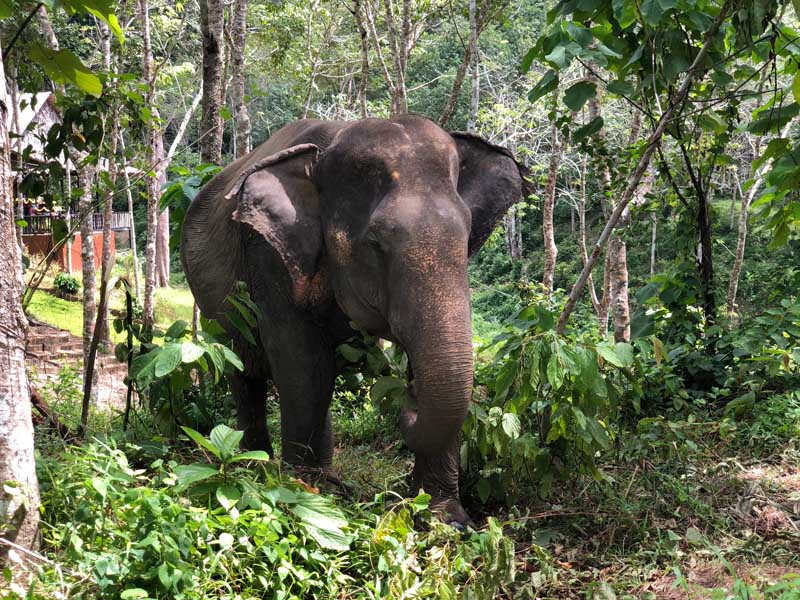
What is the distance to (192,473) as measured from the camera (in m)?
3.31

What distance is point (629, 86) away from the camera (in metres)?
5.91

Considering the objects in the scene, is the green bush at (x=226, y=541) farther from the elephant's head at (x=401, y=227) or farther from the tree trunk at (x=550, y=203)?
the tree trunk at (x=550, y=203)

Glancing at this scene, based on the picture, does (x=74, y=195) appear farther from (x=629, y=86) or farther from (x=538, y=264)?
(x=538, y=264)

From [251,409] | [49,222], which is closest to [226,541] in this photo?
[251,409]

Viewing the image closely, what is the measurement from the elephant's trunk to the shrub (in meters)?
20.0

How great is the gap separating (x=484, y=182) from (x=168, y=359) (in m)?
2.30

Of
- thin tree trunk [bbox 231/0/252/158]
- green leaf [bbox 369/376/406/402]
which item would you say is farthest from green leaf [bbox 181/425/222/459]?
thin tree trunk [bbox 231/0/252/158]

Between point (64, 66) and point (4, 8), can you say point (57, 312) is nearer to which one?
point (64, 66)

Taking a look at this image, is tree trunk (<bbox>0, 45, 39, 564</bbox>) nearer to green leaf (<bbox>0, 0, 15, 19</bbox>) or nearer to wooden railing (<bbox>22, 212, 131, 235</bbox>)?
green leaf (<bbox>0, 0, 15, 19</bbox>)

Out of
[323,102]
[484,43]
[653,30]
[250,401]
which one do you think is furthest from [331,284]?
[323,102]

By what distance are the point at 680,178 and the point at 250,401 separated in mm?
4288

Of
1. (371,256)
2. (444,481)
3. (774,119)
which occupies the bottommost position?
(444,481)

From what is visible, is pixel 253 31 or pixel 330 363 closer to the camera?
pixel 330 363

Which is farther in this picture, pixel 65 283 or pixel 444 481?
pixel 65 283
